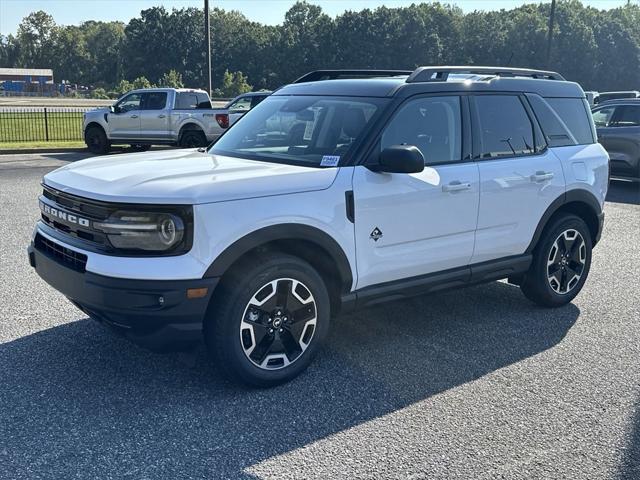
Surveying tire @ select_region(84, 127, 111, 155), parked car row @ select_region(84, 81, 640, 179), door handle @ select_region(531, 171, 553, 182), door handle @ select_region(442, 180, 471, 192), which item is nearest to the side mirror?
door handle @ select_region(442, 180, 471, 192)

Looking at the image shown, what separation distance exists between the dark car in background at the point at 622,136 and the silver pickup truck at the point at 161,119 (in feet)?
28.5

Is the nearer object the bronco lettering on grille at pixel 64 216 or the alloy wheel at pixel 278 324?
the bronco lettering on grille at pixel 64 216

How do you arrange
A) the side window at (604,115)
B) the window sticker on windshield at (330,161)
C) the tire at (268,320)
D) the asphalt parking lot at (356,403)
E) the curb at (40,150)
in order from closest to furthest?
1. the asphalt parking lot at (356,403)
2. the tire at (268,320)
3. the window sticker on windshield at (330,161)
4. the side window at (604,115)
5. the curb at (40,150)

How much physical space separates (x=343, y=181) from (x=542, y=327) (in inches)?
88.4

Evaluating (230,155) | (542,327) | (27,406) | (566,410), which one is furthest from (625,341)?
(27,406)

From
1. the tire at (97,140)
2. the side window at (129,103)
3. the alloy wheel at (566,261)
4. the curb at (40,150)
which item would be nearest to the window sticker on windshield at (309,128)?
the alloy wheel at (566,261)

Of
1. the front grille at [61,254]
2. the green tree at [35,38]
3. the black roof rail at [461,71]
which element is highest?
the green tree at [35,38]

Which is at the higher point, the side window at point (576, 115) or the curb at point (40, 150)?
the side window at point (576, 115)

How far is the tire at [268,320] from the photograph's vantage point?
12.3 ft

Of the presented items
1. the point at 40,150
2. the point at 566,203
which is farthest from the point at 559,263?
the point at 40,150

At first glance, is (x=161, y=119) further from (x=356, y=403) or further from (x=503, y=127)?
(x=356, y=403)

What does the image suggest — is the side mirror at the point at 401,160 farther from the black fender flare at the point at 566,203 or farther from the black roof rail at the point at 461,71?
the black fender flare at the point at 566,203

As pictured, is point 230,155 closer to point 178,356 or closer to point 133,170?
point 133,170

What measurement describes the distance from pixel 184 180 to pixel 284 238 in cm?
66
